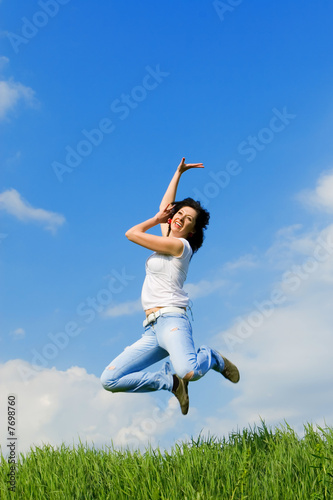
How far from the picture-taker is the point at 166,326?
17.6 ft

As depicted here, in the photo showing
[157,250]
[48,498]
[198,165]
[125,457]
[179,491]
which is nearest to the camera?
[179,491]

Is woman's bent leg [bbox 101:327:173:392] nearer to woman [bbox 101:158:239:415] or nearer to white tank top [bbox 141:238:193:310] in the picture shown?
woman [bbox 101:158:239:415]

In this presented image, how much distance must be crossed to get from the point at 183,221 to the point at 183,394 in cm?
176

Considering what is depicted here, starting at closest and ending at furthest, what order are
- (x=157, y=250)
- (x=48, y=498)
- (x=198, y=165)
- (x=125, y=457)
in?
(x=48, y=498) < (x=157, y=250) < (x=125, y=457) < (x=198, y=165)

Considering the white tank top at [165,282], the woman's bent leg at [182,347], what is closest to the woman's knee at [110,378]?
the woman's bent leg at [182,347]

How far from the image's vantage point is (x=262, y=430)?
6.17m

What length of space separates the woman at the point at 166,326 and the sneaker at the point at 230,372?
16 mm

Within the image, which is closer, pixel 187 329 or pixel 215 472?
pixel 215 472

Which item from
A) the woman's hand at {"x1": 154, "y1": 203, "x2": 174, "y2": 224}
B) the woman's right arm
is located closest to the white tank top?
the woman's hand at {"x1": 154, "y1": 203, "x2": 174, "y2": 224}

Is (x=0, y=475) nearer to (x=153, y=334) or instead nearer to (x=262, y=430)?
(x=153, y=334)

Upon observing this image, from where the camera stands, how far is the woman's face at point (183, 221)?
5.74 metres

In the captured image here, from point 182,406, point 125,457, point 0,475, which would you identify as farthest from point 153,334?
point 0,475

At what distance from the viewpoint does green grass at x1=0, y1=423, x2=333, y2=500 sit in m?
4.72

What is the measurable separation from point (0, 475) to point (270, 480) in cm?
290
